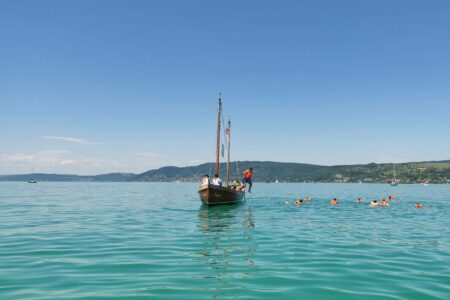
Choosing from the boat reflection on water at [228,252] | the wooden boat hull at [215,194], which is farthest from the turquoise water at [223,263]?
the wooden boat hull at [215,194]

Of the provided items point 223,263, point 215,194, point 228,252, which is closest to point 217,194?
point 215,194

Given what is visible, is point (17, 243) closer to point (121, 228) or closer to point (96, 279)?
point (121, 228)

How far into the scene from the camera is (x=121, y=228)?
2372 cm

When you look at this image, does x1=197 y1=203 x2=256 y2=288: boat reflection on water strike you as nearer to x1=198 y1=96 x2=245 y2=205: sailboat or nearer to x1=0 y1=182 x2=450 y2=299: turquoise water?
x1=0 y1=182 x2=450 y2=299: turquoise water

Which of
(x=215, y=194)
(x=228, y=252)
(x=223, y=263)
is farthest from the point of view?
(x=215, y=194)

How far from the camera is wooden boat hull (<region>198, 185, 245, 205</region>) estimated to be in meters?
42.7

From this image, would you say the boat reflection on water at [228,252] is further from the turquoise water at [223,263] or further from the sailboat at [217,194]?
the sailboat at [217,194]

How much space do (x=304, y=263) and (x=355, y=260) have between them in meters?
2.05

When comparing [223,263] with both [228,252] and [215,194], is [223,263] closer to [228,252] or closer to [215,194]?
[228,252]

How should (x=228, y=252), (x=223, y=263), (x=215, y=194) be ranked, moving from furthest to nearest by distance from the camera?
(x=215, y=194) < (x=228, y=252) < (x=223, y=263)

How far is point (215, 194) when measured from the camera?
43.5m

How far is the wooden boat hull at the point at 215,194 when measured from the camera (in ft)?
140

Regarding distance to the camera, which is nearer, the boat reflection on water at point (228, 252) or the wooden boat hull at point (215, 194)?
the boat reflection on water at point (228, 252)

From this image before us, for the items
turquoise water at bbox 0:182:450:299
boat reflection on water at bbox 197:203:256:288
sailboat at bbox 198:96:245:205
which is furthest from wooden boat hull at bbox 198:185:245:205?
turquoise water at bbox 0:182:450:299
